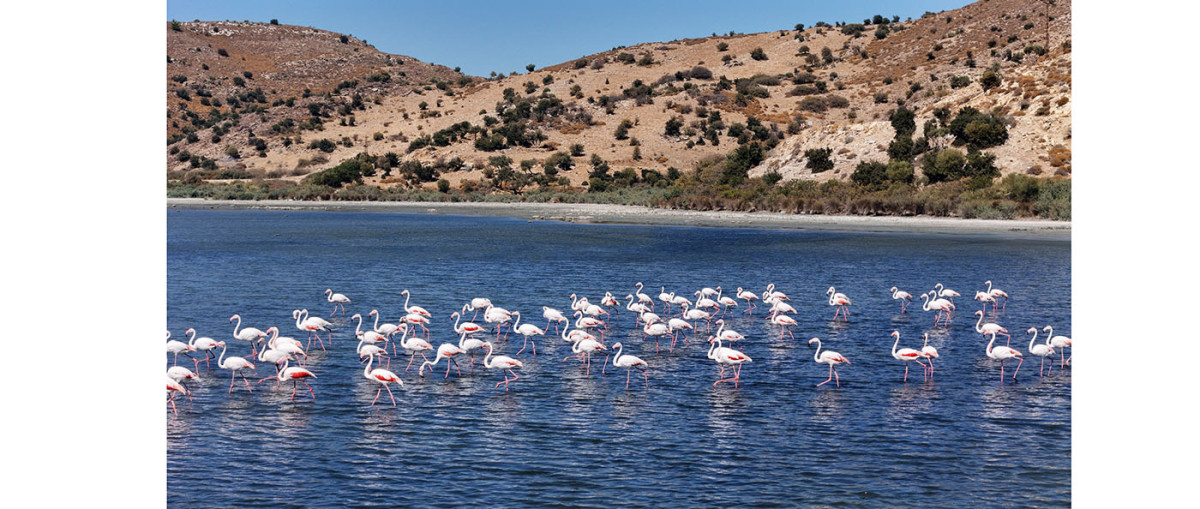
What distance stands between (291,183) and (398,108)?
26.5 meters

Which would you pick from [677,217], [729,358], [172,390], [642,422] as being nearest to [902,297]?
[729,358]

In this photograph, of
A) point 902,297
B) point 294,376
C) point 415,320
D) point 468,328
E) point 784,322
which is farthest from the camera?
point 902,297

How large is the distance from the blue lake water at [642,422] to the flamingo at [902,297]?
10.1 inches

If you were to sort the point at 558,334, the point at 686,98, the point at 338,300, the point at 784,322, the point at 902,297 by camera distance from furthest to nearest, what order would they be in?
the point at 686,98
the point at 902,297
the point at 338,300
the point at 558,334
the point at 784,322

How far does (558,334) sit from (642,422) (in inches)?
309

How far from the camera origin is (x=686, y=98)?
10625 cm

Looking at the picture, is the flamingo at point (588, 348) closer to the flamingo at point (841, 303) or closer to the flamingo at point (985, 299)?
the flamingo at point (841, 303)

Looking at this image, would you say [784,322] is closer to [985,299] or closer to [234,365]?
[985,299]

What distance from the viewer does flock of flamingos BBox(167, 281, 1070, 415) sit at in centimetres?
1789

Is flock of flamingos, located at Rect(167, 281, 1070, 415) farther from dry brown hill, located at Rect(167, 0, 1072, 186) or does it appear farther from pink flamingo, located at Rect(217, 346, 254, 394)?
dry brown hill, located at Rect(167, 0, 1072, 186)

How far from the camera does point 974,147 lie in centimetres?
6331

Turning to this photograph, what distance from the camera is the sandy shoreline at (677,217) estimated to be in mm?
47094

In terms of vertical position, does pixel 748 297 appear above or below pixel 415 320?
Answer: above
